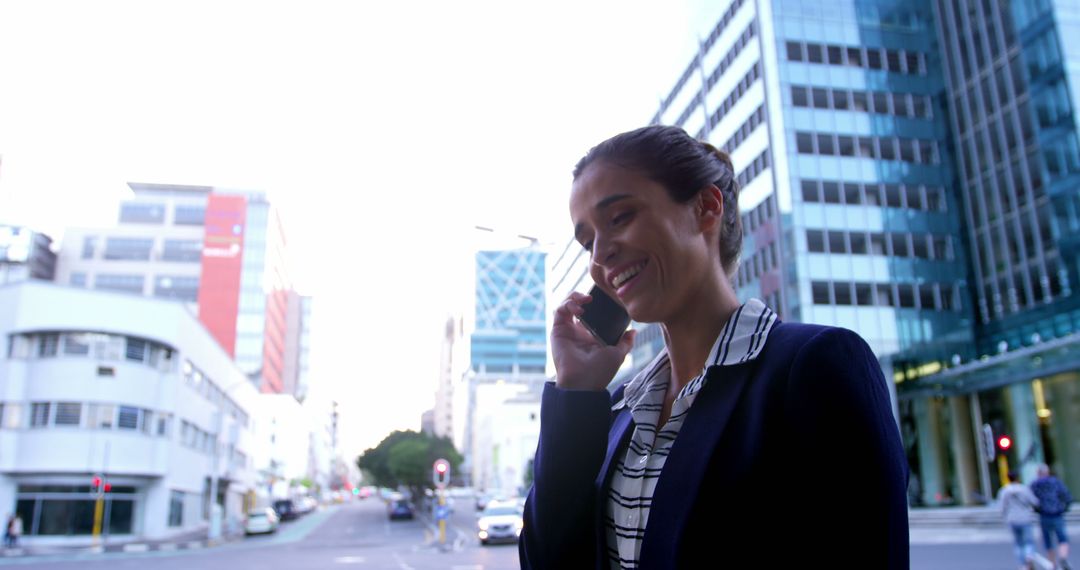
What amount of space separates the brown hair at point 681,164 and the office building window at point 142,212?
90508 mm

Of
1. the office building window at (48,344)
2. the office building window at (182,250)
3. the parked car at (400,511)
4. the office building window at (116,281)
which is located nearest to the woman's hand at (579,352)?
the office building window at (48,344)

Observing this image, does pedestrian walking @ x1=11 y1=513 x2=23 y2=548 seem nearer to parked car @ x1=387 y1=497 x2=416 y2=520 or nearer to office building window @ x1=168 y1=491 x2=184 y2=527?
office building window @ x1=168 y1=491 x2=184 y2=527

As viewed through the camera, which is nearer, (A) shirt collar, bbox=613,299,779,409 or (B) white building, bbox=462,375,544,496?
(A) shirt collar, bbox=613,299,779,409

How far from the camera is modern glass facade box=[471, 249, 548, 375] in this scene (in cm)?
16062

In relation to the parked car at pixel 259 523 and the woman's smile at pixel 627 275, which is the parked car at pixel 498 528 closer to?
the parked car at pixel 259 523

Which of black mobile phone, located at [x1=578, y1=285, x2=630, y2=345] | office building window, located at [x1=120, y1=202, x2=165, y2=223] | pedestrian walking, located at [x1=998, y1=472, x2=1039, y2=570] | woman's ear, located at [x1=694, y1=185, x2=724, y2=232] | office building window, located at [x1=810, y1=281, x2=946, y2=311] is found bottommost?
pedestrian walking, located at [x1=998, y1=472, x2=1039, y2=570]

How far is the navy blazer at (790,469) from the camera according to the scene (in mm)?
1035

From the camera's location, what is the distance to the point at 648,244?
1.43 meters

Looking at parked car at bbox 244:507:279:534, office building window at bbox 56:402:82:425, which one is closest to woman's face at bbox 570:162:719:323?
office building window at bbox 56:402:82:425

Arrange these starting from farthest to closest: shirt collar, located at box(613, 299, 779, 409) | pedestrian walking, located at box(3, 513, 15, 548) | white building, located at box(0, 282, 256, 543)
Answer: white building, located at box(0, 282, 256, 543)
pedestrian walking, located at box(3, 513, 15, 548)
shirt collar, located at box(613, 299, 779, 409)

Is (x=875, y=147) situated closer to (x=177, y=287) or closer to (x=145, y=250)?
(x=177, y=287)

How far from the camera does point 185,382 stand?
3953cm

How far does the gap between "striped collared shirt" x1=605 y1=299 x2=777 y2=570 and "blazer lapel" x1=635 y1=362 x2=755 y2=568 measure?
0.05m

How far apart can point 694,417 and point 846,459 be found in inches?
9.7
